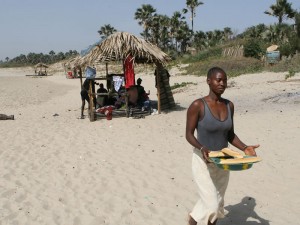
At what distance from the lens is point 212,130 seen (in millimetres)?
3008

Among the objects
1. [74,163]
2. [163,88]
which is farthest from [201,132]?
[163,88]

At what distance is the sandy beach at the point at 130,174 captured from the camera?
416 centimetres

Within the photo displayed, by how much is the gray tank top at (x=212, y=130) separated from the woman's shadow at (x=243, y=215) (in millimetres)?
1264

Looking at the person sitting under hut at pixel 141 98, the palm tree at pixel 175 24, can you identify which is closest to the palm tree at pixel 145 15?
the palm tree at pixel 175 24

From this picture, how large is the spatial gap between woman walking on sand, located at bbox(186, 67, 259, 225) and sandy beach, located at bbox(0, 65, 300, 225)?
3.30 ft

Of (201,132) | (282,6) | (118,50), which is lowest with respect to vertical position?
(201,132)

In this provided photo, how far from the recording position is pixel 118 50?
34.1 ft

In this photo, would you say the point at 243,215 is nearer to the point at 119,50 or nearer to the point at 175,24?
the point at 119,50

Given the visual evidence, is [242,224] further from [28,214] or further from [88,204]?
[28,214]

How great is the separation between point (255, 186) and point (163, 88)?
7736 millimetres

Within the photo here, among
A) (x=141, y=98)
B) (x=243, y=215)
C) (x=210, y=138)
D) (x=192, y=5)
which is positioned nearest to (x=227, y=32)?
(x=192, y=5)

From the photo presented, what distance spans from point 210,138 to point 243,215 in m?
1.51

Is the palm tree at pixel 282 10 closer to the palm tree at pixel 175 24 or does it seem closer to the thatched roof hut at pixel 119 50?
the palm tree at pixel 175 24

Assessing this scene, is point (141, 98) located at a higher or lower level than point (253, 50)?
lower
